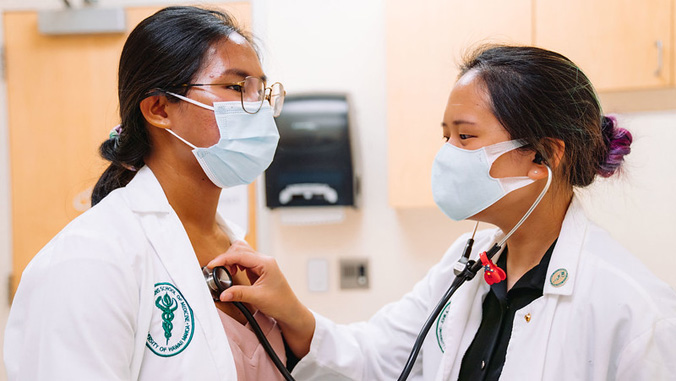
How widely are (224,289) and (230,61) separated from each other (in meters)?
0.42

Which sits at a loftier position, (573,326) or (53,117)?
(53,117)

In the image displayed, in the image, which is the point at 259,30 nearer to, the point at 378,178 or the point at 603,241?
the point at 378,178

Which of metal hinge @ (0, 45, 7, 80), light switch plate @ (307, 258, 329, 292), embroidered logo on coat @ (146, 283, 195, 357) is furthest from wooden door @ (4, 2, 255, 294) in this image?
embroidered logo on coat @ (146, 283, 195, 357)

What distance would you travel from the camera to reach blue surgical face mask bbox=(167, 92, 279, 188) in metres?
1.05

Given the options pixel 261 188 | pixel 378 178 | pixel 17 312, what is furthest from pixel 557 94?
pixel 261 188

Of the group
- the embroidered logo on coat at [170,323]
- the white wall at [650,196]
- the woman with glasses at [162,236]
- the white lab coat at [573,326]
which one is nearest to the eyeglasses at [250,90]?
the woman with glasses at [162,236]

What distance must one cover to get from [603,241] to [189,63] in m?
0.81

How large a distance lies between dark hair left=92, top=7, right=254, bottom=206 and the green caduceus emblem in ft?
0.99

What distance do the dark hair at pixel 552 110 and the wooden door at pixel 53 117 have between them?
135cm

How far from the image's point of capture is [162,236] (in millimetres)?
955

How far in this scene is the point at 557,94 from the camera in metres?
1.05

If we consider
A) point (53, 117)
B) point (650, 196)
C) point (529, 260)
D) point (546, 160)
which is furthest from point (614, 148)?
point (53, 117)

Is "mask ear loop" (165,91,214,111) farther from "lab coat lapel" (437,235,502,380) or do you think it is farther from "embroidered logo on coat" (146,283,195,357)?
"lab coat lapel" (437,235,502,380)

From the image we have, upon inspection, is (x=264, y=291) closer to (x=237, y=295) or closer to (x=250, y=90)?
(x=237, y=295)
